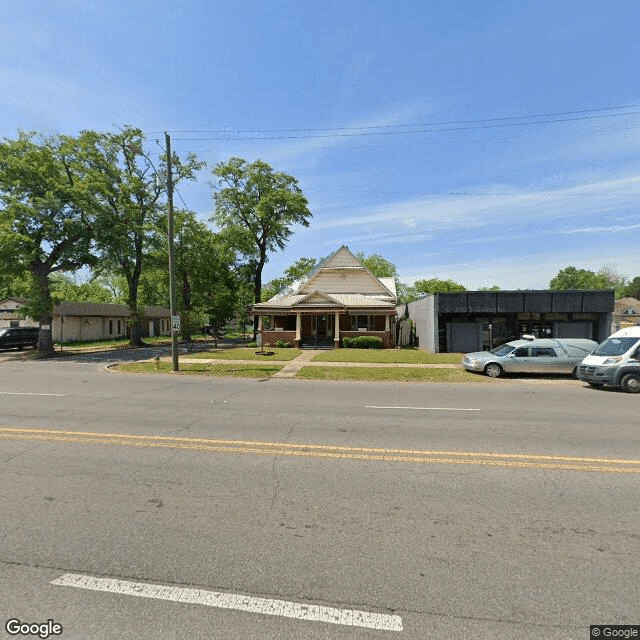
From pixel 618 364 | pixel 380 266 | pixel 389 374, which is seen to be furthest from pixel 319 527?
pixel 380 266

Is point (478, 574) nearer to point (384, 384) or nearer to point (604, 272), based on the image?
point (384, 384)

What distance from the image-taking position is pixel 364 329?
28.8 m

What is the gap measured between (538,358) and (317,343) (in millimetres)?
15378

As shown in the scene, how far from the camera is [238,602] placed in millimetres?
2812

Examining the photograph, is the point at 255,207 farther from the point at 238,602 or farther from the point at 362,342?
the point at 238,602

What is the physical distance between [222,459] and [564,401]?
959 centimetres

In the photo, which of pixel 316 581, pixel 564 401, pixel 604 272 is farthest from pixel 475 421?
pixel 604 272

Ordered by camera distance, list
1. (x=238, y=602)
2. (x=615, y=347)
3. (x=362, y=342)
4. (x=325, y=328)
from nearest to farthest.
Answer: (x=238, y=602), (x=615, y=347), (x=362, y=342), (x=325, y=328)

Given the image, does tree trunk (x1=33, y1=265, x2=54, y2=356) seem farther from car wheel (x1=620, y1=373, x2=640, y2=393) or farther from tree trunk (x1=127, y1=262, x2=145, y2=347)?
car wheel (x1=620, y1=373, x2=640, y2=393)

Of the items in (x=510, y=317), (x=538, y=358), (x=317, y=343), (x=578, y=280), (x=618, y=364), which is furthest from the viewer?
(x=578, y=280)

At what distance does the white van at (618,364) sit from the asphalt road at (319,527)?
5.27 meters

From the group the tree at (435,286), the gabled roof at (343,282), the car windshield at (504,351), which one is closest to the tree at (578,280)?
the tree at (435,286)

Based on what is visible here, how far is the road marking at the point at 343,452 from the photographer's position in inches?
218

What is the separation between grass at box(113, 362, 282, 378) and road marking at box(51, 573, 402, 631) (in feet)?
42.0
